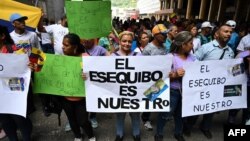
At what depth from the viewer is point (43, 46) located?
6730 mm

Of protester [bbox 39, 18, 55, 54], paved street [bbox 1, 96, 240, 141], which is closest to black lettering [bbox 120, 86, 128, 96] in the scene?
paved street [bbox 1, 96, 240, 141]

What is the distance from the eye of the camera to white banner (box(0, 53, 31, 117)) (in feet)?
10.5

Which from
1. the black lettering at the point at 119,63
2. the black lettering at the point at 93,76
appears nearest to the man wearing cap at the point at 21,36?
the black lettering at the point at 93,76

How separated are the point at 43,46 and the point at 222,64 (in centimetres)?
478

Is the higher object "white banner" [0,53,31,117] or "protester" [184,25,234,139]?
"protester" [184,25,234,139]

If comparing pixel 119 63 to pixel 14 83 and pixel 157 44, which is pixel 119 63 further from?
pixel 14 83

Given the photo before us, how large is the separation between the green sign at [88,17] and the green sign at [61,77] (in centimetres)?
41

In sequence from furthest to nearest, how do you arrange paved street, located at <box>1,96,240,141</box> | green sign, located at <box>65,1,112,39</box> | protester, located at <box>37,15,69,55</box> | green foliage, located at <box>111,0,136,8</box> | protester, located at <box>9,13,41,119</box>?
green foliage, located at <box>111,0,136,8</box> < protester, located at <box>37,15,69,55</box> < protester, located at <box>9,13,41,119</box> < paved street, located at <box>1,96,240,141</box> < green sign, located at <box>65,1,112,39</box>

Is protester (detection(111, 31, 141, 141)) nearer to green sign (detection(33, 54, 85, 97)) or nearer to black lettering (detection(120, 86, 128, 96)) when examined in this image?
black lettering (detection(120, 86, 128, 96))

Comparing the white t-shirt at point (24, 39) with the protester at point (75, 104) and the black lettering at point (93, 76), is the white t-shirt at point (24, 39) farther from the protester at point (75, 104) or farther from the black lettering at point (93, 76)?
the black lettering at point (93, 76)

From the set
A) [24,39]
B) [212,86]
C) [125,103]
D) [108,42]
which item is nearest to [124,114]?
[125,103]

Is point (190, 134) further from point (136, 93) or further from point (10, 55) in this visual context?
point (10, 55)

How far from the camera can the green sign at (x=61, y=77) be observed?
338cm

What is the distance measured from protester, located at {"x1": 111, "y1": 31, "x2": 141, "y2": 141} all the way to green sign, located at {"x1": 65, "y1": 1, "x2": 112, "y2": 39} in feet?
1.04
